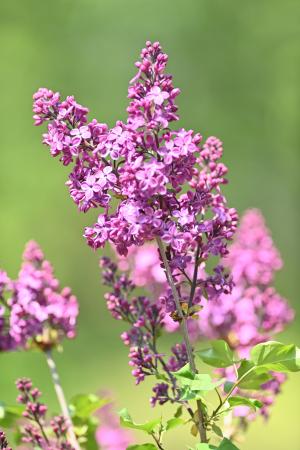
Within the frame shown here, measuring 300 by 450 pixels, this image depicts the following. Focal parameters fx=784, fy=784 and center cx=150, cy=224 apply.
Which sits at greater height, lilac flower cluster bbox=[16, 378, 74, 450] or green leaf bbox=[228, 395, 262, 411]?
lilac flower cluster bbox=[16, 378, 74, 450]

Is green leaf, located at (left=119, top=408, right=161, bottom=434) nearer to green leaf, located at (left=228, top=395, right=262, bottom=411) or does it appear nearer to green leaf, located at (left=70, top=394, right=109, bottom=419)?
green leaf, located at (left=228, top=395, right=262, bottom=411)

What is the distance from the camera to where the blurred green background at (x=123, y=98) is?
10.0 metres

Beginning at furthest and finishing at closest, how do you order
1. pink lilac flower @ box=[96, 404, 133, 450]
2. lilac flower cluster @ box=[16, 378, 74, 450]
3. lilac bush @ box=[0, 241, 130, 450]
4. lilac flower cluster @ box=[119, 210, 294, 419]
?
1. pink lilac flower @ box=[96, 404, 133, 450]
2. lilac flower cluster @ box=[119, 210, 294, 419]
3. lilac bush @ box=[0, 241, 130, 450]
4. lilac flower cluster @ box=[16, 378, 74, 450]

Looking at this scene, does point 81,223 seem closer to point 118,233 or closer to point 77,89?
point 77,89

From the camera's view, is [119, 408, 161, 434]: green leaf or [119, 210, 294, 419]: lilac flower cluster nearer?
[119, 408, 161, 434]: green leaf

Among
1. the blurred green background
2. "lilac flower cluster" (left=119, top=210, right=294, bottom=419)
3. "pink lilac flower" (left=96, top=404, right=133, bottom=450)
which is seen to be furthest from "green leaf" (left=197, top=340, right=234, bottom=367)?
the blurred green background

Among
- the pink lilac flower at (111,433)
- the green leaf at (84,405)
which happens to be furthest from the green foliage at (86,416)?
the pink lilac flower at (111,433)

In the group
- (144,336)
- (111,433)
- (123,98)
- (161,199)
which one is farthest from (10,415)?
(123,98)

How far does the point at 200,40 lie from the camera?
43.2 feet

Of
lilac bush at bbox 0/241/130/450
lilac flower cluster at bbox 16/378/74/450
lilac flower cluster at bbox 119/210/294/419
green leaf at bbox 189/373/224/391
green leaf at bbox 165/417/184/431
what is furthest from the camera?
lilac flower cluster at bbox 119/210/294/419

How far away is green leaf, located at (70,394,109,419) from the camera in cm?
115

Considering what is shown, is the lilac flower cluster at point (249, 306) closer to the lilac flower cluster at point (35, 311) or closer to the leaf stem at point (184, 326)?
the lilac flower cluster at point (35, 311)

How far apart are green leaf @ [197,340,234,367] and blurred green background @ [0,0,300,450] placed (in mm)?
8183

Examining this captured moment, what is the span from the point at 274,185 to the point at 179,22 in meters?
3.18
